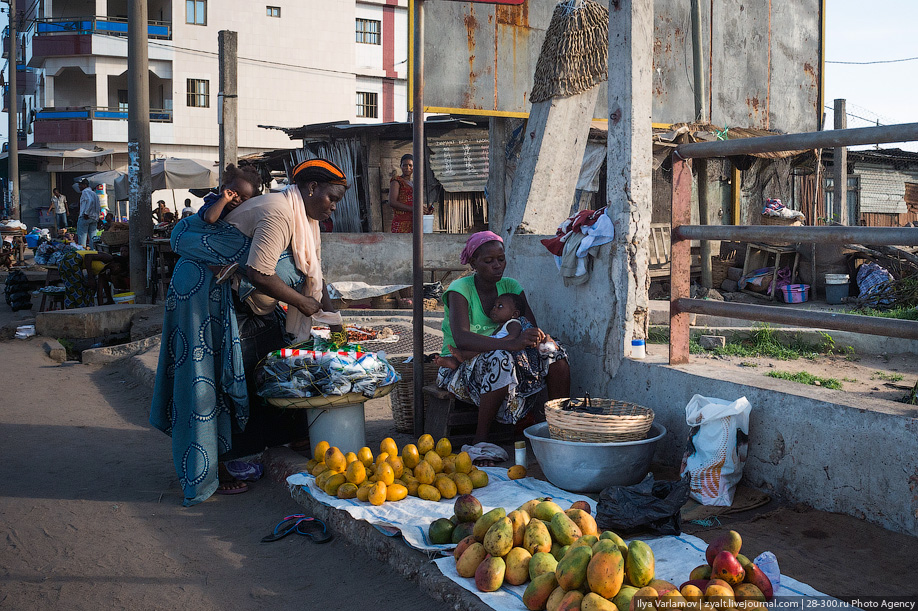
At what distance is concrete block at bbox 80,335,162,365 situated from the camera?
→ 28.7ft

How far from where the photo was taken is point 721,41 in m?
8.07

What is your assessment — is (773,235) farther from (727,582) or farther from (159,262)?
(159,262)

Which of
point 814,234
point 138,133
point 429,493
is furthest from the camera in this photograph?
point 138,133

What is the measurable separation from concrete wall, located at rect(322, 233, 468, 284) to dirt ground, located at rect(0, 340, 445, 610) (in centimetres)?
531

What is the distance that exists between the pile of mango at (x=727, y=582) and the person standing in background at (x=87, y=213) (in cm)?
1953

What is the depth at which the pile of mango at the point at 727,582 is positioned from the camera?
2203mm

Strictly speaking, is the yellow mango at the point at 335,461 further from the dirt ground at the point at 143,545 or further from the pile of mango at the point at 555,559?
the pile of mango at the point at 555,559

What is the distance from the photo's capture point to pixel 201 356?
158 inches

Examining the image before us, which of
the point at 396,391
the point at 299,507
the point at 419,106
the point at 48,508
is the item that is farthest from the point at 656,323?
the point at 48,508

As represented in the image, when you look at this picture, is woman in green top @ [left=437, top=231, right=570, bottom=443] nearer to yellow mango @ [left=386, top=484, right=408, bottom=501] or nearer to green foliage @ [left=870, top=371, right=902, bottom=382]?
yellow mango @ [left=386, top=484, right=408, bottom=501]

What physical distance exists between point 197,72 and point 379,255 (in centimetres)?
2349

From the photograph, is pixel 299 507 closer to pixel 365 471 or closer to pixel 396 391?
pixel 365 471

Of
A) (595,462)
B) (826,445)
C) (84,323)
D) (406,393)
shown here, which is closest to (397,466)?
(595,462)

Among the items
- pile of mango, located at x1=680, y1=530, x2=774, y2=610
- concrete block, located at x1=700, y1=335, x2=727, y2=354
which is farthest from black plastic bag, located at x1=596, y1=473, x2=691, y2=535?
concrete block, located at x1=700, y1=335, x2=727, y2=354
